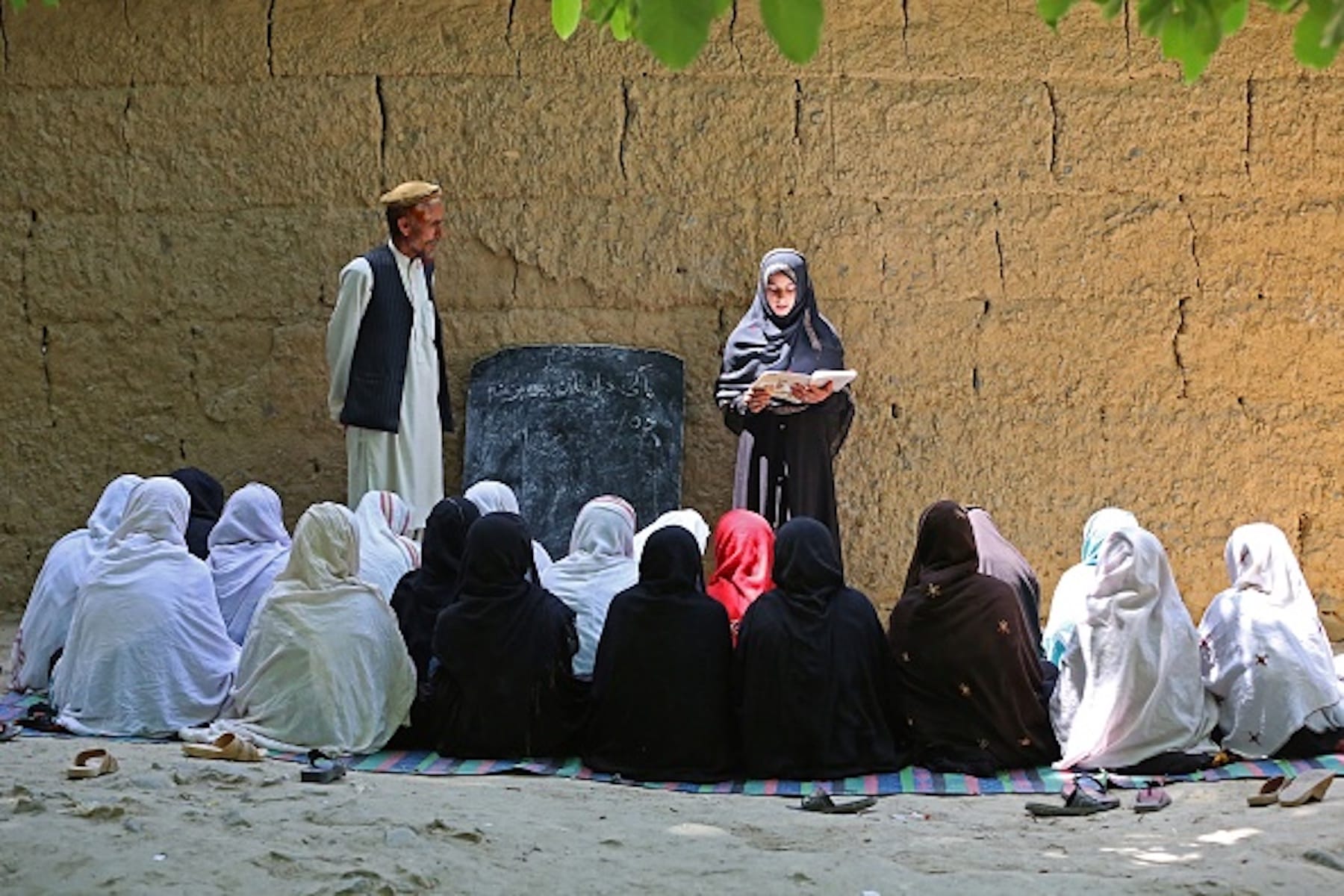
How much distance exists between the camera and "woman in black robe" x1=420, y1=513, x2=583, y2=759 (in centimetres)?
676

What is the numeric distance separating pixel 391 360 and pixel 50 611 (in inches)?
65.1

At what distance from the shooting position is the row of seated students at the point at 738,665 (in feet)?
21.6

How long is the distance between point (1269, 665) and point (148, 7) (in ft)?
19.4

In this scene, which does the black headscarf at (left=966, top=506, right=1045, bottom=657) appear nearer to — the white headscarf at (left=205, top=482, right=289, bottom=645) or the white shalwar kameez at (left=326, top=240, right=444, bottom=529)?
the white shalwar kameez at (left=326, top=240, right=444, bottom=529)

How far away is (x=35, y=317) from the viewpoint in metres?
9.74

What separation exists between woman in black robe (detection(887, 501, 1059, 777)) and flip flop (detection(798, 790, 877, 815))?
1.93 ft

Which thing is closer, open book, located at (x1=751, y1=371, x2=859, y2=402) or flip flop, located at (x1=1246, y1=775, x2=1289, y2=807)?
flip flop, located at (x1=1246, y1=775, x2=1289, y2=807)

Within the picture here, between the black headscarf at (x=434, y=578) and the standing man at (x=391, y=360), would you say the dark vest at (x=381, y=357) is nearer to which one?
the standing man at (x=391, y=360)

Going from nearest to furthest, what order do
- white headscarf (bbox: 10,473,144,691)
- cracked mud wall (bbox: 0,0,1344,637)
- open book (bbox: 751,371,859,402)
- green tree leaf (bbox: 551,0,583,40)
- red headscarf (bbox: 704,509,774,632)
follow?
green tree leaf (bbox: 551,0,583,40), red headscarf (bbox: 704,509,774,632), white headscarf (bbox: 10,473,144,691), open book (bbox: 751,371,859,402), cracked mud wall (bbox: 0,0,1344,637)

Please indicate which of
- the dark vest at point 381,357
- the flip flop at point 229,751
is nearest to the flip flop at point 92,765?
the flip flop at point 229,751

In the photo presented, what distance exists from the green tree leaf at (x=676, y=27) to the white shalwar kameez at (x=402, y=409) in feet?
17.1

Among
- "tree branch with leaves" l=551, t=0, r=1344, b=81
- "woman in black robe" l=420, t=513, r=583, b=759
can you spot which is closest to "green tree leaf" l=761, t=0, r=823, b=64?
"tree branch with leaves" l=551, t=0, r=1344, b=81

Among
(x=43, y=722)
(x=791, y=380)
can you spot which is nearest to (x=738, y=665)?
(x=791, y=380)

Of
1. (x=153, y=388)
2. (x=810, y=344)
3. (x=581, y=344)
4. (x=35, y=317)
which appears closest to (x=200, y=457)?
(x=153, y=388)
